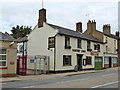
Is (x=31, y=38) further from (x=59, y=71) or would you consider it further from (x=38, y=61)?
(x=59, y=71)

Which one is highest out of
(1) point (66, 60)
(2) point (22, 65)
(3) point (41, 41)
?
(3) point (41, 41)

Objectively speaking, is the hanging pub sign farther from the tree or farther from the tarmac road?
the tree

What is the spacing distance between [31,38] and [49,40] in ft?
17.3

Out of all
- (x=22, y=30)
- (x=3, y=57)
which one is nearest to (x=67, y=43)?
(x=3, y=57)

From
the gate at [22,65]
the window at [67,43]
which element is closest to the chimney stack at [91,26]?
the window at [67,43]

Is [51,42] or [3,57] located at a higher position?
[51,42]

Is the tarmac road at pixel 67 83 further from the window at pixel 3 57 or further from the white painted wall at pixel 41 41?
the white painted wall at pixel 41 41

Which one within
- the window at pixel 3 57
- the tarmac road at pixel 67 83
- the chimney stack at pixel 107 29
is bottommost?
the tarmac road at pixel 67 83

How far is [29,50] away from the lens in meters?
26.7

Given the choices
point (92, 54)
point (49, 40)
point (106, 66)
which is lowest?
point (106, 66)

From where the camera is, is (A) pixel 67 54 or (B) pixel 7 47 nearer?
(B) pixel 7 47

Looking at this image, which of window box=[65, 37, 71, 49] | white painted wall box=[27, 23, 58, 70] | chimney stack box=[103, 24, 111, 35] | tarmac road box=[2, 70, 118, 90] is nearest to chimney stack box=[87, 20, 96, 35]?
chimney stack box=[103, 24, 111, 35]

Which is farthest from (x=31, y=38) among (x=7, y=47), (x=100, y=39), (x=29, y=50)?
(x=100, y=39)

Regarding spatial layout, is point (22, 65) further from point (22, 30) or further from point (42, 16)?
point (22, 30)
